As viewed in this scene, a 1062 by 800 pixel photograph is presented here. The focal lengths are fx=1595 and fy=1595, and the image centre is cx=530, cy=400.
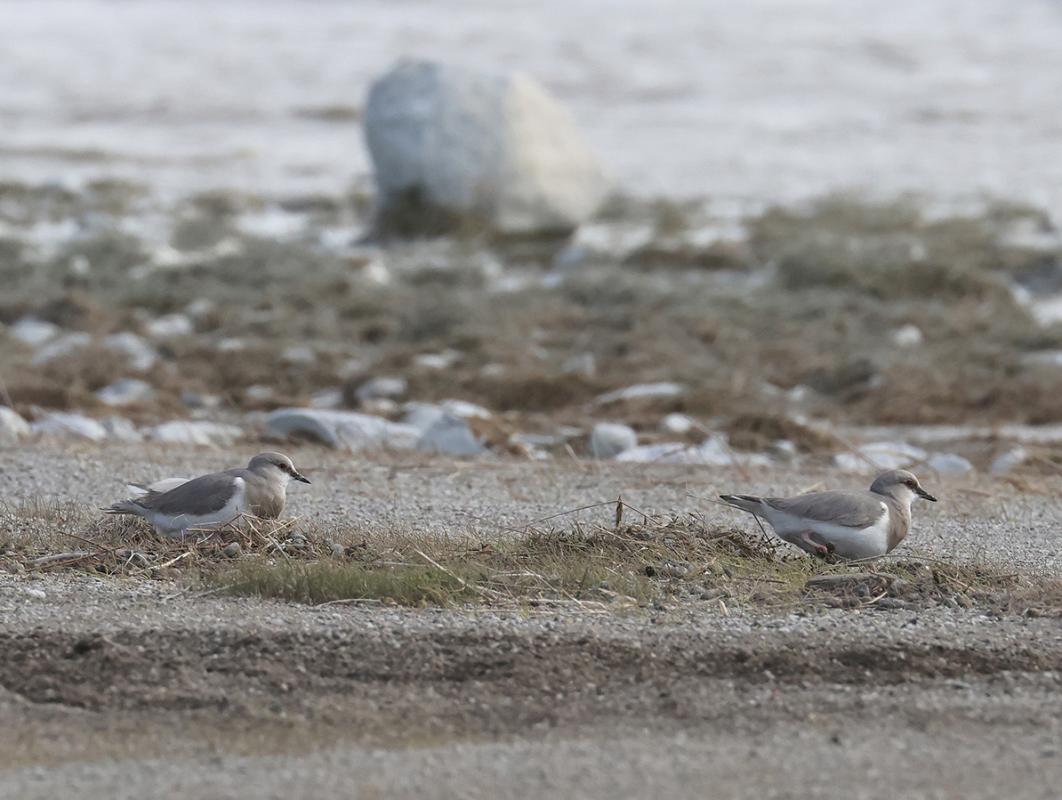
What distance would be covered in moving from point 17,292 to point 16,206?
6247 millimetres

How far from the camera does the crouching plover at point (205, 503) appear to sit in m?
5.89

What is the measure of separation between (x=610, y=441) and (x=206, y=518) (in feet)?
12.8

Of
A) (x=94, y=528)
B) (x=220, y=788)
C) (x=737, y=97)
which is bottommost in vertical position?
(x=737, y=97)

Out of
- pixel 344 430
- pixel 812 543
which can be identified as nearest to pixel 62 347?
pixel 344 430

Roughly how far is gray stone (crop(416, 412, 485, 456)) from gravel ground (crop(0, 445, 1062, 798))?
3822 mm

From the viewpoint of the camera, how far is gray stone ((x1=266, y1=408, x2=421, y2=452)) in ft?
30.3

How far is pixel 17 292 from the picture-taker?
15.1 metres

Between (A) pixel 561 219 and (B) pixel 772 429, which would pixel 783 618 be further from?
(A) pixel 561 219

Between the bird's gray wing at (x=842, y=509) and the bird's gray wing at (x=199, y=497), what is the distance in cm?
210

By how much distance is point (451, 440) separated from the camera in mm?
9289

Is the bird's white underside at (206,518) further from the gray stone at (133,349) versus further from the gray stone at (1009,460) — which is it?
the gray stone at (133,349)

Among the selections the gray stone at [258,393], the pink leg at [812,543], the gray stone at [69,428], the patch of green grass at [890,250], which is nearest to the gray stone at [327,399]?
the gray stone at [258,393]

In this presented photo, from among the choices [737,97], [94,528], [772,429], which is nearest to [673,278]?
[772,429]

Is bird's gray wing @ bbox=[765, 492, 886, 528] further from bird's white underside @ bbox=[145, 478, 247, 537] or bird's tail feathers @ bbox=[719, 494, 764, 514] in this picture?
bird's white underside @ bbox=[145, 478, 247, 537]
